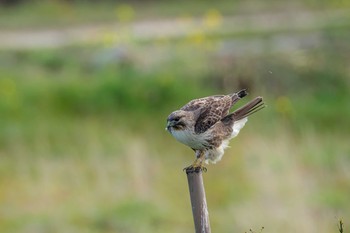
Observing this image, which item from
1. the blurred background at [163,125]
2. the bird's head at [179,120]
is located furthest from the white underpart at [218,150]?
the blurred background at [163,125]

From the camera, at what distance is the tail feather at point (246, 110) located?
5785mm

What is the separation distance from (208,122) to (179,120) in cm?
20

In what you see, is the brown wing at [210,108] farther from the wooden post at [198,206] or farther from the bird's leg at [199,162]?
the wooden post at [198,206]

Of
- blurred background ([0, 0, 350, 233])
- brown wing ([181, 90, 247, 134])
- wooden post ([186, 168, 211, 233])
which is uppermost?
blurred background ([0, 0, 350, 233])

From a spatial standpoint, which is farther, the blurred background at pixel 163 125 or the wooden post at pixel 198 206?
the blurred background at pixel 163 125

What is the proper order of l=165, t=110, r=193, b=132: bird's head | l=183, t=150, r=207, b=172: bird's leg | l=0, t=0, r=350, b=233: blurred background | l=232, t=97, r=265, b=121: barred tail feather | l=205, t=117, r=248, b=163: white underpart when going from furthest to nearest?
l=0, t=0, r=350, b=233: blurred background < l=205, t=117, r=248, b=163: white underpart < l=232, t=97, r=265, b=121: barred tail feather < l=165, t=110, r=193, b=132: bird's head < l=183, t=150, r=207, b=172: bird's leg

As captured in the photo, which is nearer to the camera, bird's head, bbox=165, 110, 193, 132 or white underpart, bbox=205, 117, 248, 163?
bird's head, bbox=165, 110, 193, 132

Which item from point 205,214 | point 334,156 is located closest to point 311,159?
point 334,156

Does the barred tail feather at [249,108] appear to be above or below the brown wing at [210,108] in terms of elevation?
above

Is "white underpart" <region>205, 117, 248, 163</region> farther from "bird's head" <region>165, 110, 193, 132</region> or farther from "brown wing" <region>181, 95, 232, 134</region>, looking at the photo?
"bird's head" <region>165, 110, 193, 132</region>

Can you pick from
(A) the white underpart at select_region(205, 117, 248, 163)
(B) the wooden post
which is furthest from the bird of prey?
(B) the wooden post

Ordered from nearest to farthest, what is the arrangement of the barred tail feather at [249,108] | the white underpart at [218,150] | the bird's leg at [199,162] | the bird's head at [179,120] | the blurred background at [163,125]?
the bird's leg at [199,162] → the bird's head at [179,120] → the barred tail feather at [249,108] → the white underpart at [218,150] → the blurred background at [163,125]

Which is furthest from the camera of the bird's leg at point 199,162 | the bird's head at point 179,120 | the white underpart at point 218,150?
the white underpart at point 218,150

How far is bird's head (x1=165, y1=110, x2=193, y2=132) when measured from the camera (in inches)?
221
